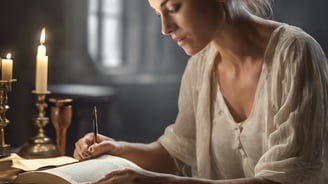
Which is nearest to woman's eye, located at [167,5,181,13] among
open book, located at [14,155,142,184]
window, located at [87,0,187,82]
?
open book, located at [14,155,142,184]

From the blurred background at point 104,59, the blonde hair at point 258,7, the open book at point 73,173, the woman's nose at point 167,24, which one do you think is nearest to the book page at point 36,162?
the open book at point 73,173

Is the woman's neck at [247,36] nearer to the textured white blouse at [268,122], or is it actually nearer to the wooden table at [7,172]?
the textured white blouse at [268,122]

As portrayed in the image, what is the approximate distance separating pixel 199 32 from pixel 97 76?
166 centimetres

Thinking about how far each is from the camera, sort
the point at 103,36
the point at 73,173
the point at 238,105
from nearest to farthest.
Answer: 1. the point at 73,173
2. the point at 238,105
3. the point at 103,36

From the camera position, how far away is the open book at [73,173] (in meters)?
0.95

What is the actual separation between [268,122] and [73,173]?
0.36 metres

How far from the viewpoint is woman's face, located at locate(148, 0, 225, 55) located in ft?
3.50

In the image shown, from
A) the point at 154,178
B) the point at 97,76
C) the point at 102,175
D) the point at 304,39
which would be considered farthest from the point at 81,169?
the point at 97,76

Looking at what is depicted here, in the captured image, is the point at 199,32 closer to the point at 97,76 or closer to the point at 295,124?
the point at 295,124

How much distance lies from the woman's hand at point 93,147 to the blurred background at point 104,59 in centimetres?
108

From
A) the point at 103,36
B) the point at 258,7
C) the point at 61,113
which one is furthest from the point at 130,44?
the point at 258,7

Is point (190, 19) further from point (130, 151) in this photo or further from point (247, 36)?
point (130, 151)

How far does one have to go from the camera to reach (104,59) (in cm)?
268

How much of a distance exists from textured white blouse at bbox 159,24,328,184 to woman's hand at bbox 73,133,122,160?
14cm
